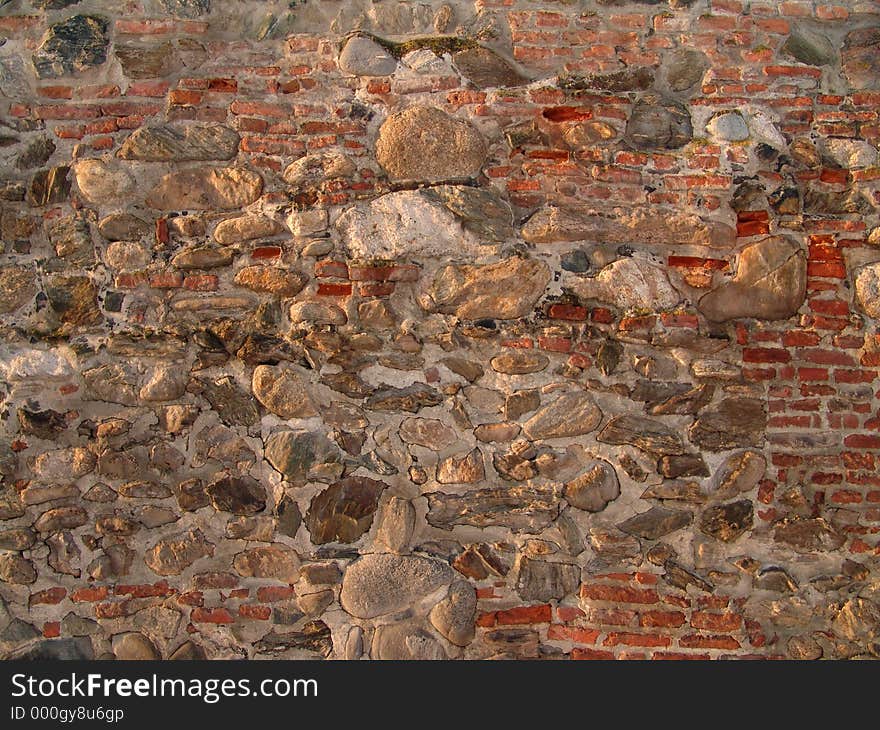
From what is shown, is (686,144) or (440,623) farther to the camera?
(686,144)

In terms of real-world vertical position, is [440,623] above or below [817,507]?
below

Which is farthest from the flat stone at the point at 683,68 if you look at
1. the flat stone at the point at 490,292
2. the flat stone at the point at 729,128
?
the flat stone at the point at 490,292

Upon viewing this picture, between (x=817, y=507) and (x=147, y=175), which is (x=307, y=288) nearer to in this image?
(x=147, y=175)

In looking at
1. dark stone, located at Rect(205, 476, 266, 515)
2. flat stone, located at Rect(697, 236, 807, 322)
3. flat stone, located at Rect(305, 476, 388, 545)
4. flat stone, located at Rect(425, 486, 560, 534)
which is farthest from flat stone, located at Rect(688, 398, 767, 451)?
dark stone, located at Rect(205, 476, 266, 515)

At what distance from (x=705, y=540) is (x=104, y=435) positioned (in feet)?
6.88

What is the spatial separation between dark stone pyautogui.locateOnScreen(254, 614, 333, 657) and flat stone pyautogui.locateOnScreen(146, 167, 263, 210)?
1495mm

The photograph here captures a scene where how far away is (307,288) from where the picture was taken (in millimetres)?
2939

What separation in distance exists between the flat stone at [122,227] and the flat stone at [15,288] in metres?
0.31

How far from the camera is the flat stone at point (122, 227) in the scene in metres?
2.99

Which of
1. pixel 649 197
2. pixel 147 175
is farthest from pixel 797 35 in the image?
pixel 147 175

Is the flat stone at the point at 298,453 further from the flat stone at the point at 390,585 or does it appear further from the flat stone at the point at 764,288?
the flat stone at the point at 764,288

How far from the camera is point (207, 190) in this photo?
118 inches

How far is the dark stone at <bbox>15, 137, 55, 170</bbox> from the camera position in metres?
3.04

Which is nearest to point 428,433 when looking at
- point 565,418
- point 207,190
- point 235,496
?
point 565,418
